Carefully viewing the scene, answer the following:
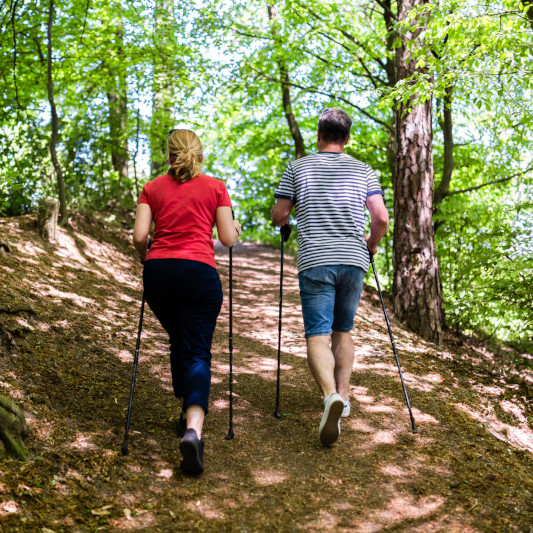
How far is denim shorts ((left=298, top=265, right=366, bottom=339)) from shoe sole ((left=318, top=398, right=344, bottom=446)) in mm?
571

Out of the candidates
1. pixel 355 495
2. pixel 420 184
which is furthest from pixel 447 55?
pixel 355 495

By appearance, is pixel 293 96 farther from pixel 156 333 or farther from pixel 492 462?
pixel 492 462

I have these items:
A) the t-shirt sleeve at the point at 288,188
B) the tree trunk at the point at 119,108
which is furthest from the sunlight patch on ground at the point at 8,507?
the tree trunk at the point at 119,108

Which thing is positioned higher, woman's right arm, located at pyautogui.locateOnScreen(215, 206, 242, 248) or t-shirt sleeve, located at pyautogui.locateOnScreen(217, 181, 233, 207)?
t-shirt sleeve, located at pyautogui.locateOnScreen(217, 181, 233, 207)

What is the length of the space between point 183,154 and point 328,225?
1150mm

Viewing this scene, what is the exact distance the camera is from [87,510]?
2926 mm

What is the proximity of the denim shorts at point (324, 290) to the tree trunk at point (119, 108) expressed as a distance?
7.92 meters

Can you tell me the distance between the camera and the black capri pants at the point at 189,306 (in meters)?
3.55

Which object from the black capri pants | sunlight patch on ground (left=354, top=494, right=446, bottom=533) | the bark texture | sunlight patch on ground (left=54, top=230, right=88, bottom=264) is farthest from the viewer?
sunlight patch on ground (left=54, top=230, right=88, bottom=264)

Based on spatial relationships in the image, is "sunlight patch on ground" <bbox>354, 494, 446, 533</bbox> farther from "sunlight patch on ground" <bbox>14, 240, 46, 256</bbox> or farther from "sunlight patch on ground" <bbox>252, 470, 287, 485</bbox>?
"sunlight patch on ground" <bbox>14, 240, 46, 256</bbox>

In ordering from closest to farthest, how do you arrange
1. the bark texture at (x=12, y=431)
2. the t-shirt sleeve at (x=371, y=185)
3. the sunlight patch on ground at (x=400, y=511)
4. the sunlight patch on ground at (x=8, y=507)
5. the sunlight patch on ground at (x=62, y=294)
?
1. the sunlight patch on ground at (x=8, y=507)
2. the sunlight patch on ground at (x=400, y=511)
3. the bark texture at (x=12, y=431)
4. the t-shirt sleeve at (x=371, y=185)
5. the sunlight patch on ground at (x=62, y=294)

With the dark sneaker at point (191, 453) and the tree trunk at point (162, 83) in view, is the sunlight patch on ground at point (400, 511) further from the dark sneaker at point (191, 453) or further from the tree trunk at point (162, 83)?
the tree trunk at point (162, 83)

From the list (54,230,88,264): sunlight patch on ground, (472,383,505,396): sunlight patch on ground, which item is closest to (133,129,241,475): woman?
(472,383,505,396): sunlight patch on ground

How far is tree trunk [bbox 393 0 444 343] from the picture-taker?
26.9ft
